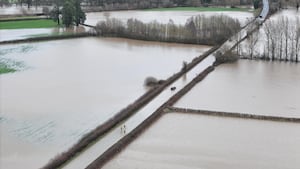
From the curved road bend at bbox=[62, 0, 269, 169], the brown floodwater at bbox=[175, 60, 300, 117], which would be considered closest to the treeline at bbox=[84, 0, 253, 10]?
Result: the brown floodwater at bbox=[175, 60, 300, 117]

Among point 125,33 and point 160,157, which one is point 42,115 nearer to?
point 160,157

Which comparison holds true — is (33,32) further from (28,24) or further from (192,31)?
(192,31)

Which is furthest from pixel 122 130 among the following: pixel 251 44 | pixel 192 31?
pixel 192 31

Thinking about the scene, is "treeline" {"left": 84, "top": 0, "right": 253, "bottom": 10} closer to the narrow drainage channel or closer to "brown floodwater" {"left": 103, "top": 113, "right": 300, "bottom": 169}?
the narrow drainage channel

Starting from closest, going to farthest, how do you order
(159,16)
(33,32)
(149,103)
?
(149,103) < (33,32) < (159,16)

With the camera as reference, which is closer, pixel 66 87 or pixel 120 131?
pixel 120 131

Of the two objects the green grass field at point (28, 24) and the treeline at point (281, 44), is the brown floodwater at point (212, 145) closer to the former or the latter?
the treeline at point (281, 44)
